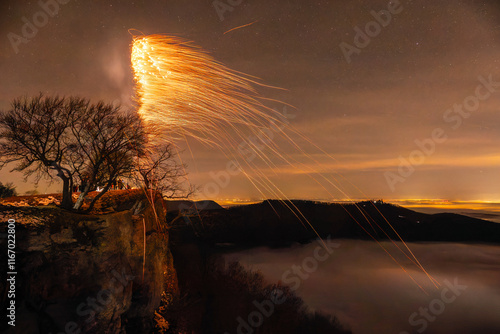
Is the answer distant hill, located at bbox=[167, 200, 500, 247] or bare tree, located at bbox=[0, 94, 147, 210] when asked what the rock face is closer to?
bare tree, located at bbox=[0, 94, 147, 210]

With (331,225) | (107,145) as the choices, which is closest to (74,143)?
(107,145)

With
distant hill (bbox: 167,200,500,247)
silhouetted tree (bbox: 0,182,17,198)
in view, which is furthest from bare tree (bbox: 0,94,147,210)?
distant hill (bbox: 167,200,500,247)

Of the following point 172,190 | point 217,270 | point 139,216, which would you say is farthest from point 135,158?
point 217,270

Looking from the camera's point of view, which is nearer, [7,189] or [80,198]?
[80,198]

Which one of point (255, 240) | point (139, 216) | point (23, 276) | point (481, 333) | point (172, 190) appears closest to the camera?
point (23, 276)

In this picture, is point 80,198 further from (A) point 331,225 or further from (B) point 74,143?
(A) point 331,225

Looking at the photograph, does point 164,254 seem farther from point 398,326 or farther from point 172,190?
point 398,326
